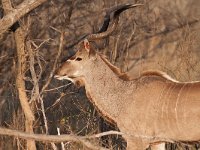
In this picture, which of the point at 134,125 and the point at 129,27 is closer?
the point at 134,125

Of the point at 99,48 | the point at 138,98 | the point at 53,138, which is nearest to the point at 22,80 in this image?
the point at 138,98

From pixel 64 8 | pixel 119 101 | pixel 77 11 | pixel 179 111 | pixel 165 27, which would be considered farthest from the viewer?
pixel 165 27

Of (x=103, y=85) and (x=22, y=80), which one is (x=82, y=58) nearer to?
(x=103, y=85)

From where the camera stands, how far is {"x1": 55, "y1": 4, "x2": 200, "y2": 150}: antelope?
4230 mm

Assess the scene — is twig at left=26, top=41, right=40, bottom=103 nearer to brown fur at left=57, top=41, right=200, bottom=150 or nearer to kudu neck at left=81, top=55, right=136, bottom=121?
brown fur at left=57, top=41, right=200, bottom=150

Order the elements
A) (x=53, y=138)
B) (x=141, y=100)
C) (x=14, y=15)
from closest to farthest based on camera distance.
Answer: (x=53, y=138) < (x=14, y=15) < (x=141, y=100)

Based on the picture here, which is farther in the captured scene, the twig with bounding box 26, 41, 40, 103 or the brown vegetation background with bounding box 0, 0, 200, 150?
the brown vegetation background with bounding box 0, 0, 200, 150

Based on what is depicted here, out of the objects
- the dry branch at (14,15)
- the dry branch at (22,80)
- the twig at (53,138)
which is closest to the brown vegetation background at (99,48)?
the dry branch at (22,80)

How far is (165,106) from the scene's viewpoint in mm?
4332

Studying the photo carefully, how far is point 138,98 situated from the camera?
4527 mm

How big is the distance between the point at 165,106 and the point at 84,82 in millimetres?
859

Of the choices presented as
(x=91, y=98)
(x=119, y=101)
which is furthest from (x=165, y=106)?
(x=91, y=98)

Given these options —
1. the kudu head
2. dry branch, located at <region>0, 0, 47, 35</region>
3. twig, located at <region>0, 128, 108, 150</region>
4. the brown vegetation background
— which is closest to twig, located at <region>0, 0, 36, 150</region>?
the kudu head

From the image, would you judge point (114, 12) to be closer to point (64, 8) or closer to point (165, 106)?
point (165, 106)
